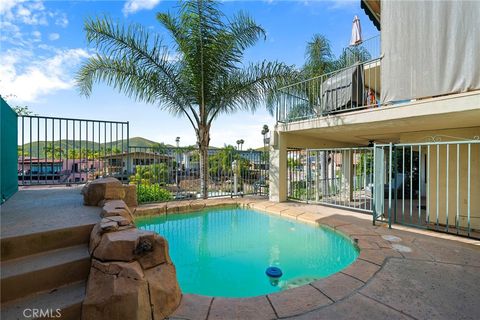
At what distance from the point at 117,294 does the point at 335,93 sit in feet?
23.2

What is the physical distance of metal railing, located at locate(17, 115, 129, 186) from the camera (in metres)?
5.90

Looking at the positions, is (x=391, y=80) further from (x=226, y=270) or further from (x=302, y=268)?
(x=226, y=270)

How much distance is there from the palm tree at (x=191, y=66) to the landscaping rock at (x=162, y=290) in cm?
656

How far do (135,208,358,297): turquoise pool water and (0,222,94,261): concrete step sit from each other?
1.59 metres

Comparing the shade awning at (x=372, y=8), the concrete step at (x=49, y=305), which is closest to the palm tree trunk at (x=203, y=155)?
the concrete step at (x=49, y=305)

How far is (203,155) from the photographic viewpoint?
28.9 ft

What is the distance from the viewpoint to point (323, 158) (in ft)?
33.3

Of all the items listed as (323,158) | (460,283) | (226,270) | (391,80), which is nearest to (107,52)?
(226,270)

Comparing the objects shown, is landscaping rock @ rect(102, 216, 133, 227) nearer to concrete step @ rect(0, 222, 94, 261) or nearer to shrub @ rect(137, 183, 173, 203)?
concrete step @ rect(0, 222, 94, 261)

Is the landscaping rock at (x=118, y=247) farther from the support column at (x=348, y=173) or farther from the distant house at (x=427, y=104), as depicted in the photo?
the support column at (x=348, y=173)

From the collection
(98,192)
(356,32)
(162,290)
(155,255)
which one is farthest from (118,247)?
(356,32)

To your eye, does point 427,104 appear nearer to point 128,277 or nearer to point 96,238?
point 128,277

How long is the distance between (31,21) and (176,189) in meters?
6.43

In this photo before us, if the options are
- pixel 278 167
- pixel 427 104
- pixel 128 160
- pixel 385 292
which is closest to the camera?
pixel 385 292
